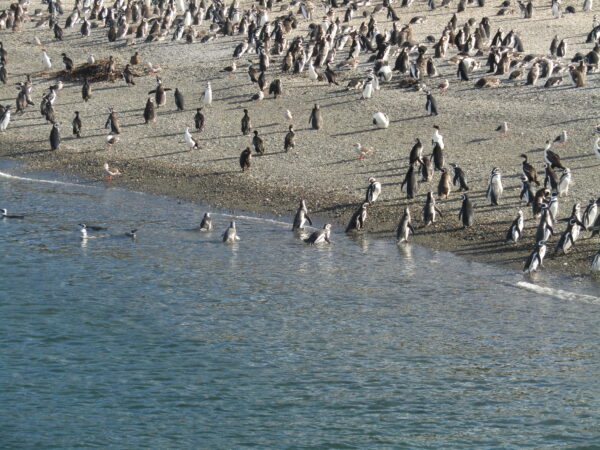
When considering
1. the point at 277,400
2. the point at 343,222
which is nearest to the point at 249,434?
the point at 277,400

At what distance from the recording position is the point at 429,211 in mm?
22578

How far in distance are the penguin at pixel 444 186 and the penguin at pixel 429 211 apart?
0.87 metres

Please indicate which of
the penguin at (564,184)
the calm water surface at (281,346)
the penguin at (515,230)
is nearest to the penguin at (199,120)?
the calm water surface at (281,346)

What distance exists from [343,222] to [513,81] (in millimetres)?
10657

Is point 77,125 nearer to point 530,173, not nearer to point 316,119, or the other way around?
point 316,119

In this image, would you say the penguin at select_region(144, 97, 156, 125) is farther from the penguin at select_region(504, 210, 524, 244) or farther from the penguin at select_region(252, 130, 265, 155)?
the penguin at select_region(504, 210, 524, 244)

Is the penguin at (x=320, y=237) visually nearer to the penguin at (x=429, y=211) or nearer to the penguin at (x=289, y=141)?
the penguin at (x=429, y=211)

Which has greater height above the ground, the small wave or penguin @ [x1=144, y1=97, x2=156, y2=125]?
penguin @ [x1=144, y1=97, x2=156, y2=125]

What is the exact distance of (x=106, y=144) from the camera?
1182 inches

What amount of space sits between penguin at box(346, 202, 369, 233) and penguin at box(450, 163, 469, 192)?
8.17 feet

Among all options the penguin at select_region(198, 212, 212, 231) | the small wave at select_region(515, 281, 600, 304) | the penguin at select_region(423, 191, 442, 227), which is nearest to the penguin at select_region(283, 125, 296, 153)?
the penguin at select_region(198, 212, 212, 231)

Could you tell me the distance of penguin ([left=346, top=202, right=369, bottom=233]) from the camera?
74.7 ft

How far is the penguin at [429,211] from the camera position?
22594 mm

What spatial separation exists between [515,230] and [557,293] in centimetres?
250
